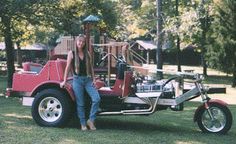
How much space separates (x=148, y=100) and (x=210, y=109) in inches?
49.9

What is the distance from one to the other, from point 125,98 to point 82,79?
99 centimetres

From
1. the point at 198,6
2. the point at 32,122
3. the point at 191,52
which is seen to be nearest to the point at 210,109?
the point at 32,122

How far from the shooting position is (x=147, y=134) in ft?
32.8

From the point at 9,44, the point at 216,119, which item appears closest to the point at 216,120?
the point at 216,119

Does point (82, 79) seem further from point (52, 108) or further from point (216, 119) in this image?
point (216, 119)

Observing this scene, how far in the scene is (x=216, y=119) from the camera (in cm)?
1034

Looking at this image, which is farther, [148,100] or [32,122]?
[32,122]

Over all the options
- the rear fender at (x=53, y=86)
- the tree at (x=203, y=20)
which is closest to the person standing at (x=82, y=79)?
the rear fender at (x=53, y=86)

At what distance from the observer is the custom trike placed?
1039 cm

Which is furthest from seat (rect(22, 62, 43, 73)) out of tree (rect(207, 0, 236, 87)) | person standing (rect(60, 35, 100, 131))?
tree (rect(207, 0, 236, 87))

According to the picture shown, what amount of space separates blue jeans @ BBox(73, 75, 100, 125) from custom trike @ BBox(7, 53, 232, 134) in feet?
0.83

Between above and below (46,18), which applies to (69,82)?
below

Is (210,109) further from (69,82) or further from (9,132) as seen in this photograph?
(9,132)

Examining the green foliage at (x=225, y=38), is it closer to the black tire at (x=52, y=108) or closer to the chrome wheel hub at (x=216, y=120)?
the chrome wheel hub at (x=216, y=120)
